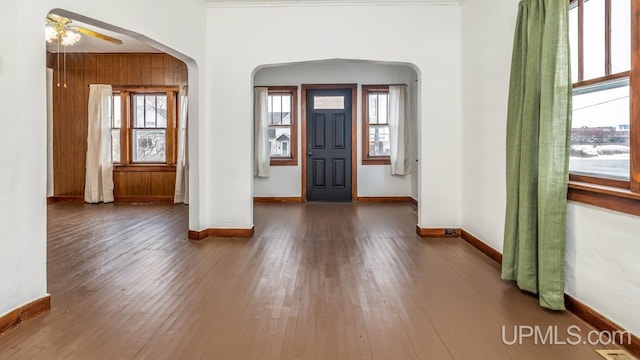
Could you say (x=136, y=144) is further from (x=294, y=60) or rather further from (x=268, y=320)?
(x=268, y=320)

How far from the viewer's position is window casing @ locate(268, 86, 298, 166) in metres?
8.30

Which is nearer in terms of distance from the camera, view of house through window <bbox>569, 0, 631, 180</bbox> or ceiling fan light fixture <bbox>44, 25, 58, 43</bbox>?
view of house through window <bbox>569, 0, 631, 180</bbox>

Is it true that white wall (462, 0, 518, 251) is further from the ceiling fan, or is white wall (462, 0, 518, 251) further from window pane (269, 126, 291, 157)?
the ceiling fan

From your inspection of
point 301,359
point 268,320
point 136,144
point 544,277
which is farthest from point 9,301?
point 136,144

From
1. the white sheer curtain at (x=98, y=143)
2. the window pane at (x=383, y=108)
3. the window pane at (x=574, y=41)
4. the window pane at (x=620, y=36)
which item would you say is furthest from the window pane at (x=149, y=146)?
the window pane at (x=620, y=36)

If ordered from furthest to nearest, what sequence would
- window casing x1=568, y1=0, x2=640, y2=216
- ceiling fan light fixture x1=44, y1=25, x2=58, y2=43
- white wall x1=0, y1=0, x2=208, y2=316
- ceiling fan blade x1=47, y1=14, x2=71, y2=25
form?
ceiling fan light fixture x1=44, y1=25, x2=58, y2=43 < ceiling fan blade x1=47, y1=14, x2=71, y2=25 < white wall x1=0, y1=0, x2=208, y2=316 < window casing x1=568, y1=0, x2=640, y2=216

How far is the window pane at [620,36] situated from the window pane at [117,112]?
8.25 meters

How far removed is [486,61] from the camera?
4.05 meters

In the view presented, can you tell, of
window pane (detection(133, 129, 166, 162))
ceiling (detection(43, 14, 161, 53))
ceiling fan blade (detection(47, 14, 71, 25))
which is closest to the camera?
ceiling fan blade (detection(47, 14, 71, 25))

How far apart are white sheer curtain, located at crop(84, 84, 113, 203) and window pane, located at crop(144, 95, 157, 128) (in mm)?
682

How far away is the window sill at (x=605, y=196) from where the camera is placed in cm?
206

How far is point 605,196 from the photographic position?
2.28m

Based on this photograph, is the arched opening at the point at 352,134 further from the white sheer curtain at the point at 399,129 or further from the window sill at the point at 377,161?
the white sheer curtain at the point at 399,129

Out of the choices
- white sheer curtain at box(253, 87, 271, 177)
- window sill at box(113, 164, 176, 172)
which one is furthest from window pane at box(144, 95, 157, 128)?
white sheer curtain at box(253, 87, 271, 177)
